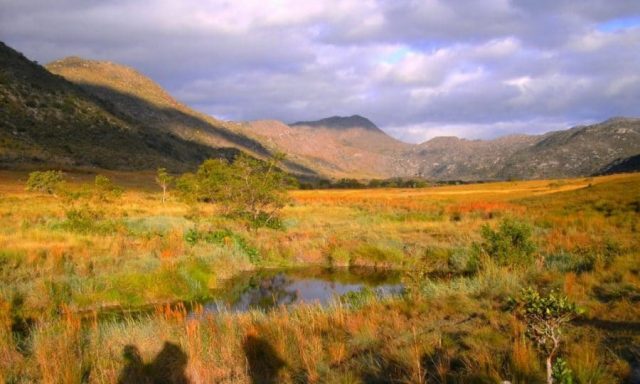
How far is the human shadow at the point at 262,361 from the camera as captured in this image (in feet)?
23.0

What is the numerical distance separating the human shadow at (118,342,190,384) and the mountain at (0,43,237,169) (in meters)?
74.1

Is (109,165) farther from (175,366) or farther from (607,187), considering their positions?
(175,366)

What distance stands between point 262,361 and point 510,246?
10626 millimetres

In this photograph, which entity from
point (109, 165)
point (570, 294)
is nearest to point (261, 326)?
point (570, 294)

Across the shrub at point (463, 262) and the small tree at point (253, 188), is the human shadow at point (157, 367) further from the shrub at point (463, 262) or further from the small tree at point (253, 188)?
the small tree at point (253, 188)

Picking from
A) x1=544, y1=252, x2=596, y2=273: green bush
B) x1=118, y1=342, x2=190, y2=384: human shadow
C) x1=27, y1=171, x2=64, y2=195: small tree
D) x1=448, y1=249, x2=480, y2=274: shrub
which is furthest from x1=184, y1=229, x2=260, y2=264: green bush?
x1=27, y1=171, x2=64, y2=195: small tree

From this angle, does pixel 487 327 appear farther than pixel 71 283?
No

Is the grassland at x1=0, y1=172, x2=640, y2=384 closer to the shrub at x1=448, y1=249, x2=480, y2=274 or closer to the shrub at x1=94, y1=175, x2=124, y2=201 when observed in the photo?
the shrub at x1=448, y1=249, x2=480, y2=274

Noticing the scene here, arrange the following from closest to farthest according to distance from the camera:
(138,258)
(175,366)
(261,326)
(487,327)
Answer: (175,366)
(487,327)
(261,326)
(138,258)

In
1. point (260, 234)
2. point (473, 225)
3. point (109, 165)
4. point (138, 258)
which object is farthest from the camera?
point (109, 165)

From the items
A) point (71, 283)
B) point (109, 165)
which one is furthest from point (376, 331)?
point (109, 165)

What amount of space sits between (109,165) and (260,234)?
71633mm

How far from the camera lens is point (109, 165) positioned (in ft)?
293

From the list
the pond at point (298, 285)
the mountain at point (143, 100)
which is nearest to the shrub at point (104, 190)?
the pond at point (298, 285)
